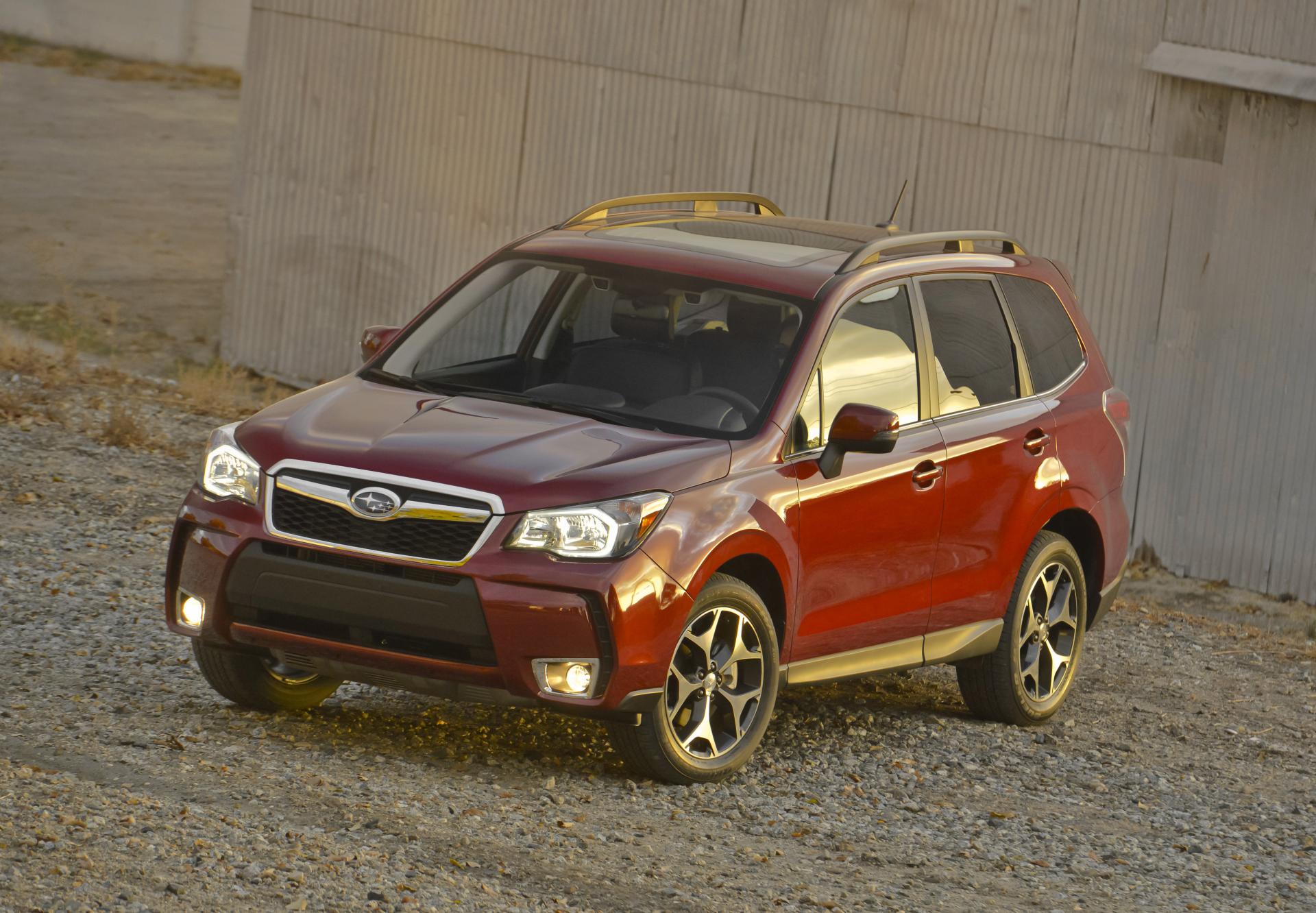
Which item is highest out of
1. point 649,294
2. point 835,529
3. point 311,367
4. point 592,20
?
point 592,20

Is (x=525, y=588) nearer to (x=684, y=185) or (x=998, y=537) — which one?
(x=998, y=537)

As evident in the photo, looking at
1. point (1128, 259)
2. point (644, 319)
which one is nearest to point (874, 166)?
point (1128, 259)

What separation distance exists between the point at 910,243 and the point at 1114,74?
270 inches

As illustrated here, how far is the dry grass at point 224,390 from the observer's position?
1476cm

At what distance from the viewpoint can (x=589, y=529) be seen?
18.9 feet

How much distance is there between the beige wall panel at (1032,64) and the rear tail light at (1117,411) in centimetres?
574

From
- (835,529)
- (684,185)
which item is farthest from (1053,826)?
(684,185)

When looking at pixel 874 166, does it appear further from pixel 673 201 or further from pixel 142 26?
pixel 142 26

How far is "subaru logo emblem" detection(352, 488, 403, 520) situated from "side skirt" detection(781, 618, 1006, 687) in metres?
1.62

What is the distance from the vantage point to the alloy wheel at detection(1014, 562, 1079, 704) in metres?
7.90

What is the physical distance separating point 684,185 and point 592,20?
1.59m

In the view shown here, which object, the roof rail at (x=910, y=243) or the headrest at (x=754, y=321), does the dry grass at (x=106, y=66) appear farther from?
the headrest at (x=754, y=321)

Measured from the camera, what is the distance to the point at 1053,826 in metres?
6.58

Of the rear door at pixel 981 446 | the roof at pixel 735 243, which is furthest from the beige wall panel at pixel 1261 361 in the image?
the rear door at pixel 981 446
